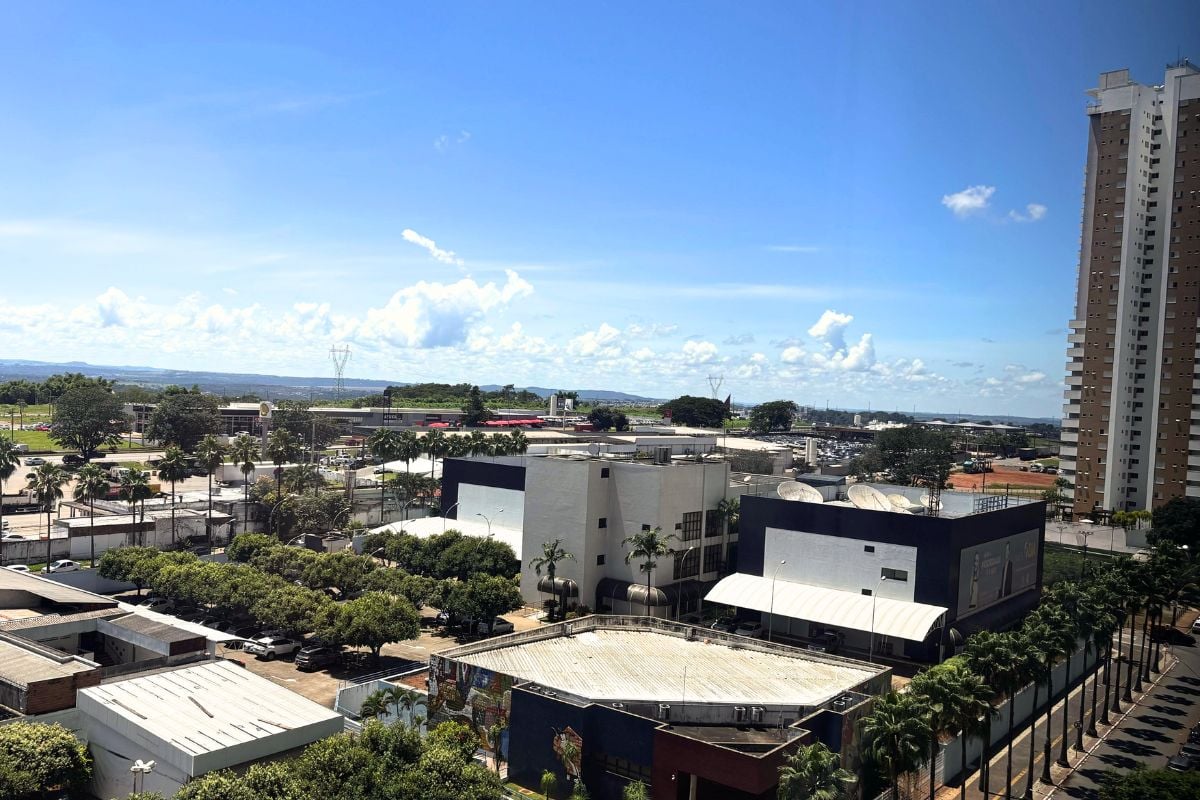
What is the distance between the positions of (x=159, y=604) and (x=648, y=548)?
36136mm

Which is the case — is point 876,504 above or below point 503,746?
above

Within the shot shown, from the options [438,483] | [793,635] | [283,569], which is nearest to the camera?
[793,635]

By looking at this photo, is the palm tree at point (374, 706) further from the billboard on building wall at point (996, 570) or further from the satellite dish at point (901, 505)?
the satellite dish at point (901, 505)

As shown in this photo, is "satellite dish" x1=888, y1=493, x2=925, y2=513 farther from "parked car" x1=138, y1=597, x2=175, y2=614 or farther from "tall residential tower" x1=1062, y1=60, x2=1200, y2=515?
"tall residential tower" x1=1062, y1=60, x2=1200, y2=515

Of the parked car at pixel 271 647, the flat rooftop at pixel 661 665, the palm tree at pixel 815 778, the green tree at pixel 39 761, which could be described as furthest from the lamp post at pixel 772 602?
the green tree at pixel 39 761

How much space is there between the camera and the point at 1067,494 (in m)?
134

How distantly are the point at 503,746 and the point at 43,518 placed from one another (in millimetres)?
81011

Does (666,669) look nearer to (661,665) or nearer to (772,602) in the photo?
(661,665)

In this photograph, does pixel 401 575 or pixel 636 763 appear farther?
pixel 401 575

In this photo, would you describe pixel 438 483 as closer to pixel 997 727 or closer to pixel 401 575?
pixel 401 575

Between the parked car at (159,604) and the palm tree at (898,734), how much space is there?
51006 millimetres

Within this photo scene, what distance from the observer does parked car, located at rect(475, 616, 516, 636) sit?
196ft

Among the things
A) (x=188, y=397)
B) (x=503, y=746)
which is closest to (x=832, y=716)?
(x=503, y=746)

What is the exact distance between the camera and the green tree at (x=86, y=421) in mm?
146500
